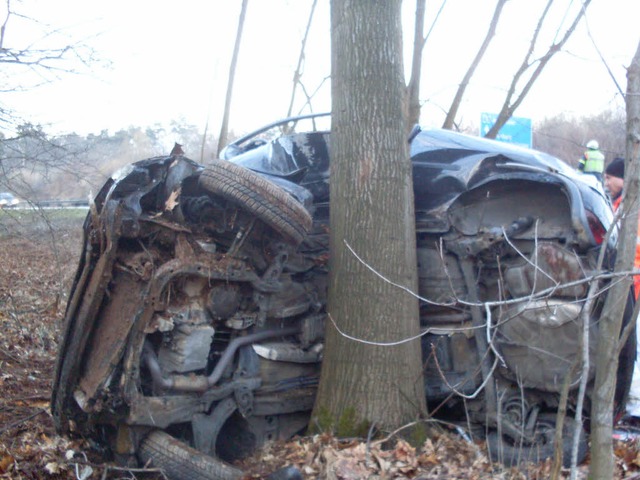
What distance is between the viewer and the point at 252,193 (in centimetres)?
398

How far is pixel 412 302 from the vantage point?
13.9 ft

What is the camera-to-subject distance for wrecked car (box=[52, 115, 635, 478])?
3963 mm

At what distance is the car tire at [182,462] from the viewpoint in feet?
12.6

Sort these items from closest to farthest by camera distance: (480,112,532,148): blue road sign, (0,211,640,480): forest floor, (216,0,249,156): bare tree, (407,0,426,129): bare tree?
(0,211,640,480): forest floor
(407,0,426,129): bare tree
(216,0,249,156): bare tree
(480,112,532,148): blue road sign

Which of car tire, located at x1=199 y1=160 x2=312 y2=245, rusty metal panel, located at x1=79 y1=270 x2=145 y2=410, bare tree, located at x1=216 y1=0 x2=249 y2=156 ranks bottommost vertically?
rusty metal panel, located at x1=79 y1=270 x2=145 y2=410

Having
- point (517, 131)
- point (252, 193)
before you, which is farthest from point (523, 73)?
point (252, 193)

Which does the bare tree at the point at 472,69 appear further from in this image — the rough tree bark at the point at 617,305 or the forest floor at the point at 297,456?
the rough tree bark at the point at 617,305

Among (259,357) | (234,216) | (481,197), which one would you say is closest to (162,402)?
(259,357)

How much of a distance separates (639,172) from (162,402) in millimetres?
2748

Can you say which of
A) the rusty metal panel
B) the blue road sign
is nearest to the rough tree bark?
the rusty metal panel

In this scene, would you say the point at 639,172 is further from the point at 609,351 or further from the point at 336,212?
the point at 336,212

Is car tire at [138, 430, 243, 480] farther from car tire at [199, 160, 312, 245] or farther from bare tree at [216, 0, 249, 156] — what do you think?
bare tree at [216, 0, 249, 156]

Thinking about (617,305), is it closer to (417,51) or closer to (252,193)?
(252,193)

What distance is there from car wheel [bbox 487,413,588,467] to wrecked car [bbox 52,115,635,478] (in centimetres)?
1
